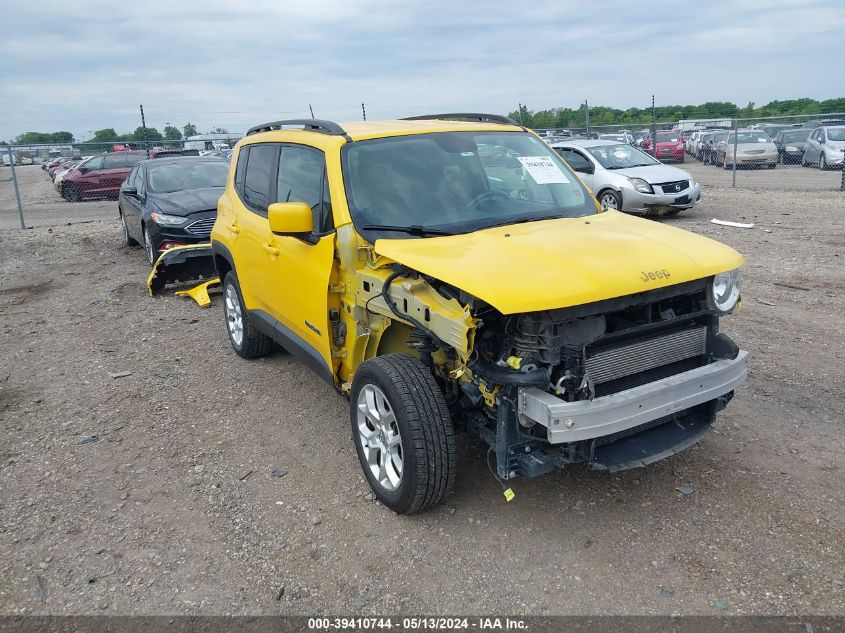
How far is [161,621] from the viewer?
2.94 m

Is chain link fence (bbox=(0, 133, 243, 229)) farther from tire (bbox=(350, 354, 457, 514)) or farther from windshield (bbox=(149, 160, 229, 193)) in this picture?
tire (bbox=(350, 354, 457, 514))

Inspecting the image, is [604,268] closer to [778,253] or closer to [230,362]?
[230,362]

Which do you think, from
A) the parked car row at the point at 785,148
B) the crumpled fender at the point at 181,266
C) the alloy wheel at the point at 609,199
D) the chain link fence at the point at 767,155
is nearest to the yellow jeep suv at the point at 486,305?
the crumpled fender at the point at 181,266

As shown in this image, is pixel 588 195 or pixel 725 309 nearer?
pixel 725 309

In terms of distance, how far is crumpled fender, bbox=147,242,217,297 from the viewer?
855 cm

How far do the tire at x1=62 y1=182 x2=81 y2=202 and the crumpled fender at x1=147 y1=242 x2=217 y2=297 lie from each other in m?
15.7

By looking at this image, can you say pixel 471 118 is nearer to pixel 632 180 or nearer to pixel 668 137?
pixel 632 180

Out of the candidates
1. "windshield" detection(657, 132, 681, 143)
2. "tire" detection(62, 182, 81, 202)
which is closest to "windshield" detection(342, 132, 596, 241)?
"tire" detection(62, 182, 81, 202)

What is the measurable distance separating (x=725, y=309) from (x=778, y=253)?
6745 millimetres

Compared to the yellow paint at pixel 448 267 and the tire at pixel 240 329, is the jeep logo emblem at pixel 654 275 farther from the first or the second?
the tire at pixel 240 329

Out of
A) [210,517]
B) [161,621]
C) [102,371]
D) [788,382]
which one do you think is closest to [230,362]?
[102,371]

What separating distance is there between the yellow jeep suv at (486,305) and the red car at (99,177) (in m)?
19.8

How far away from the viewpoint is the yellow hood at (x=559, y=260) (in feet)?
9.53

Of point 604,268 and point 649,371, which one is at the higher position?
point 604,268
